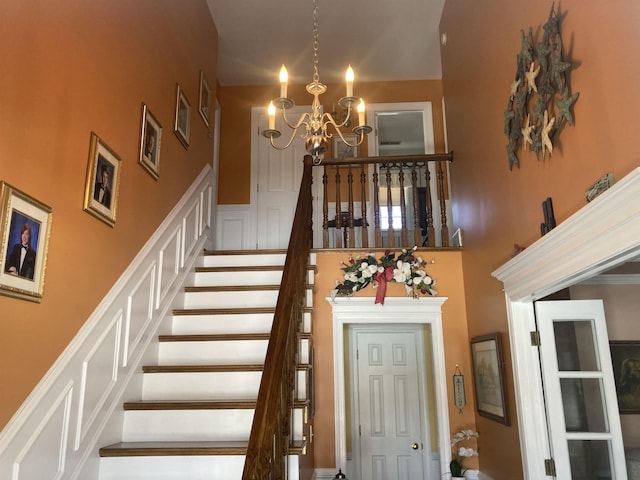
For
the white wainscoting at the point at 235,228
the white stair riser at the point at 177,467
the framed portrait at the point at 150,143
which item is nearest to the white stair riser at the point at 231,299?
the framed portrait at the point at 150,143

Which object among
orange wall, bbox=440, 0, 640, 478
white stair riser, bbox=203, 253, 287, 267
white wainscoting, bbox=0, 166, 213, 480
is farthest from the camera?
white stair riser, bbox=203, 253, 287, 267

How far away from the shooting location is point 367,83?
667 cm

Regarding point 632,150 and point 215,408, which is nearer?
point 632,150

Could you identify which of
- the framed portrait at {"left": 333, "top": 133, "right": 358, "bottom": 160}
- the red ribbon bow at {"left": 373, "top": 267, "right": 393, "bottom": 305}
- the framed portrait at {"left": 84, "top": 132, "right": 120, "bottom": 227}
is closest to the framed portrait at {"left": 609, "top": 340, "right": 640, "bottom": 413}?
the red ribbon bow at {"left": 373, "top": 267, "right": 393, "bottom": 305}

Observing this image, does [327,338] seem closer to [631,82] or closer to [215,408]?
[215,408]

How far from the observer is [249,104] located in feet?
21.7

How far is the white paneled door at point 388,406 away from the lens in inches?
198

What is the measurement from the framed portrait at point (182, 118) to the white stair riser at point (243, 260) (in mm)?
1047

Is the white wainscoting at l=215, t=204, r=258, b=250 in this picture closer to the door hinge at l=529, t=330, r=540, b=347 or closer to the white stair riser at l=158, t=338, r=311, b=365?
the white stair riser at l=158, t=338, r=311, b=365

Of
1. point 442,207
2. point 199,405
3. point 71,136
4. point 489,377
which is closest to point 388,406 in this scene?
point 489,377

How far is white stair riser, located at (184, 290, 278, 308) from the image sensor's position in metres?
3.90

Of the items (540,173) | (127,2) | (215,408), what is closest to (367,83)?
(127,2)

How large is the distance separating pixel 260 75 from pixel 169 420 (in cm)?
479

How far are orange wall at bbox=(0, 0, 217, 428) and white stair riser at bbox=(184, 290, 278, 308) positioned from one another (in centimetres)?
76
